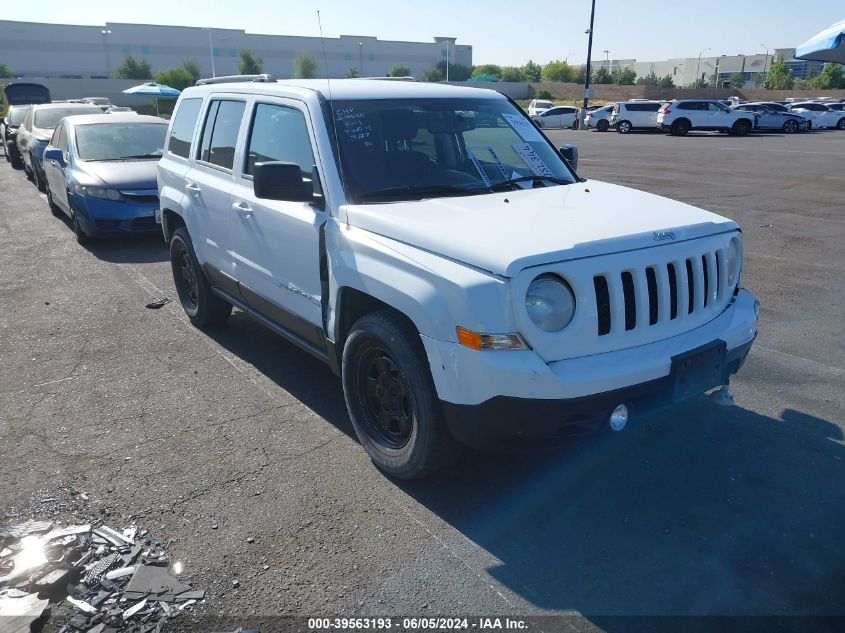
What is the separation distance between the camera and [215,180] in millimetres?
5262

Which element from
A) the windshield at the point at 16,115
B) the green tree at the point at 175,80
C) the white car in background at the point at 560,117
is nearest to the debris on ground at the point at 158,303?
the windshield at the point at 16,115

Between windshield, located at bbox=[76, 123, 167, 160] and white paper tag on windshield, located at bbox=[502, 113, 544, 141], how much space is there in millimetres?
7266

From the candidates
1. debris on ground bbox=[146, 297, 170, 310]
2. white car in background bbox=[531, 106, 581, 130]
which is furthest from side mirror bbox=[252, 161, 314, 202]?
white car in background bbox=[531, 106, 581, 130]

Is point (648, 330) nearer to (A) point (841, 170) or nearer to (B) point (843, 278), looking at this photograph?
(B) point (843, 278)

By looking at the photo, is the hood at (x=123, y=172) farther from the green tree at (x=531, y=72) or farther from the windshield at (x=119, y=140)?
the green tree at (x=531, y=72)

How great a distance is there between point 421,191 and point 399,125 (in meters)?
0.55

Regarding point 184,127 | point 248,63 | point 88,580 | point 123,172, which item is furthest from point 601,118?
point 248,63

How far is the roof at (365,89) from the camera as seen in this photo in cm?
440

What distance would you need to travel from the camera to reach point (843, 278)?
7652 millimetres

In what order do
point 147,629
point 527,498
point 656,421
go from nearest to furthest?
point 147,629 → point 527,498 → point 656,421

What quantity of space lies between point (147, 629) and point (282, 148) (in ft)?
9.48

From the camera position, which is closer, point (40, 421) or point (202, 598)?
point (202, 598)

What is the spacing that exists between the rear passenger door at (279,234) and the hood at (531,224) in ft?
1.77

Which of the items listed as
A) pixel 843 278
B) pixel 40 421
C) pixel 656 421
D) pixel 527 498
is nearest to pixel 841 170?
pixel 843 278
